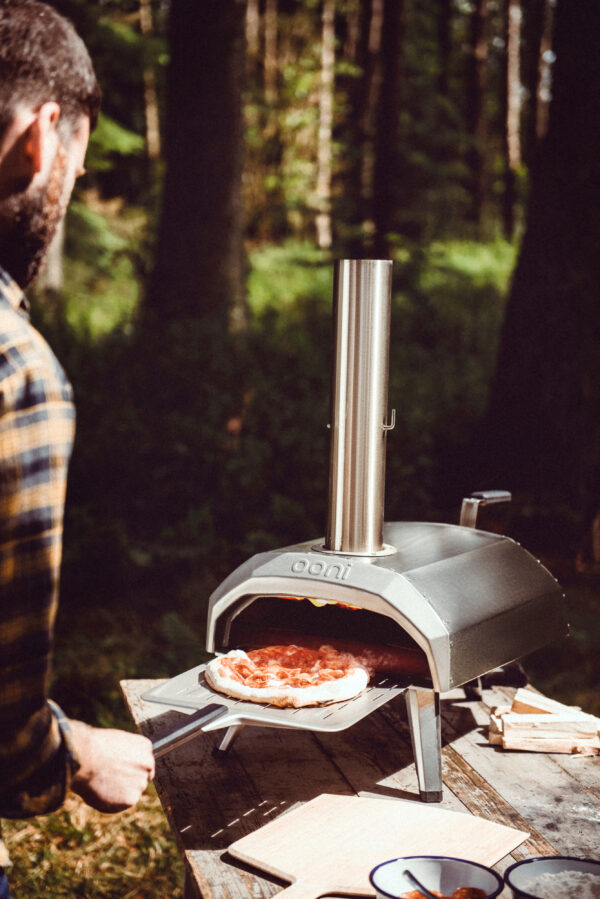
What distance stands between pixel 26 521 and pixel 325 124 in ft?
70.8

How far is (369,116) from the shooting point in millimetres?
22609

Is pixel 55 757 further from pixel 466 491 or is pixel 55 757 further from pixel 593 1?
pixel 593 1

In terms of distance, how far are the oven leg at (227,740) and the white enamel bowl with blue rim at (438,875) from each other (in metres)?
0.90

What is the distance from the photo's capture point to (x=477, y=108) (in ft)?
77.7

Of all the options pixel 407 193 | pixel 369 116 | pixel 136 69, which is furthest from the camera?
pixel 369 116

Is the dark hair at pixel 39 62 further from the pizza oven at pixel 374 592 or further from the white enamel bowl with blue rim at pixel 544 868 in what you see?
the white enamel bowl with blue rim at pixel 544 868

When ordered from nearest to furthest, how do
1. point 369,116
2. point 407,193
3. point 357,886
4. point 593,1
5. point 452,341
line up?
point 357,886 < point 593,1 < point 452,341 < point 407,193 < point 369,116

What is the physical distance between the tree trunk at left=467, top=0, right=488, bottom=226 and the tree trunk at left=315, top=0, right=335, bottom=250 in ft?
10.7

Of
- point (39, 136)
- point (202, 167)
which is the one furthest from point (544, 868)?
point (202, 167)

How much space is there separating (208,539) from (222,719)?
467cm

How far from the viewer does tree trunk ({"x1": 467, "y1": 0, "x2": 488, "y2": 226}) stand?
2238 cm

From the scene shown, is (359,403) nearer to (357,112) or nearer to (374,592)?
(374,592)

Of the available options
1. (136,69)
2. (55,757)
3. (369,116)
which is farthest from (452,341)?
(55,757)

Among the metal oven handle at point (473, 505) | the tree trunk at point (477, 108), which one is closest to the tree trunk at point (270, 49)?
the tree trunk at point (477, 108)
